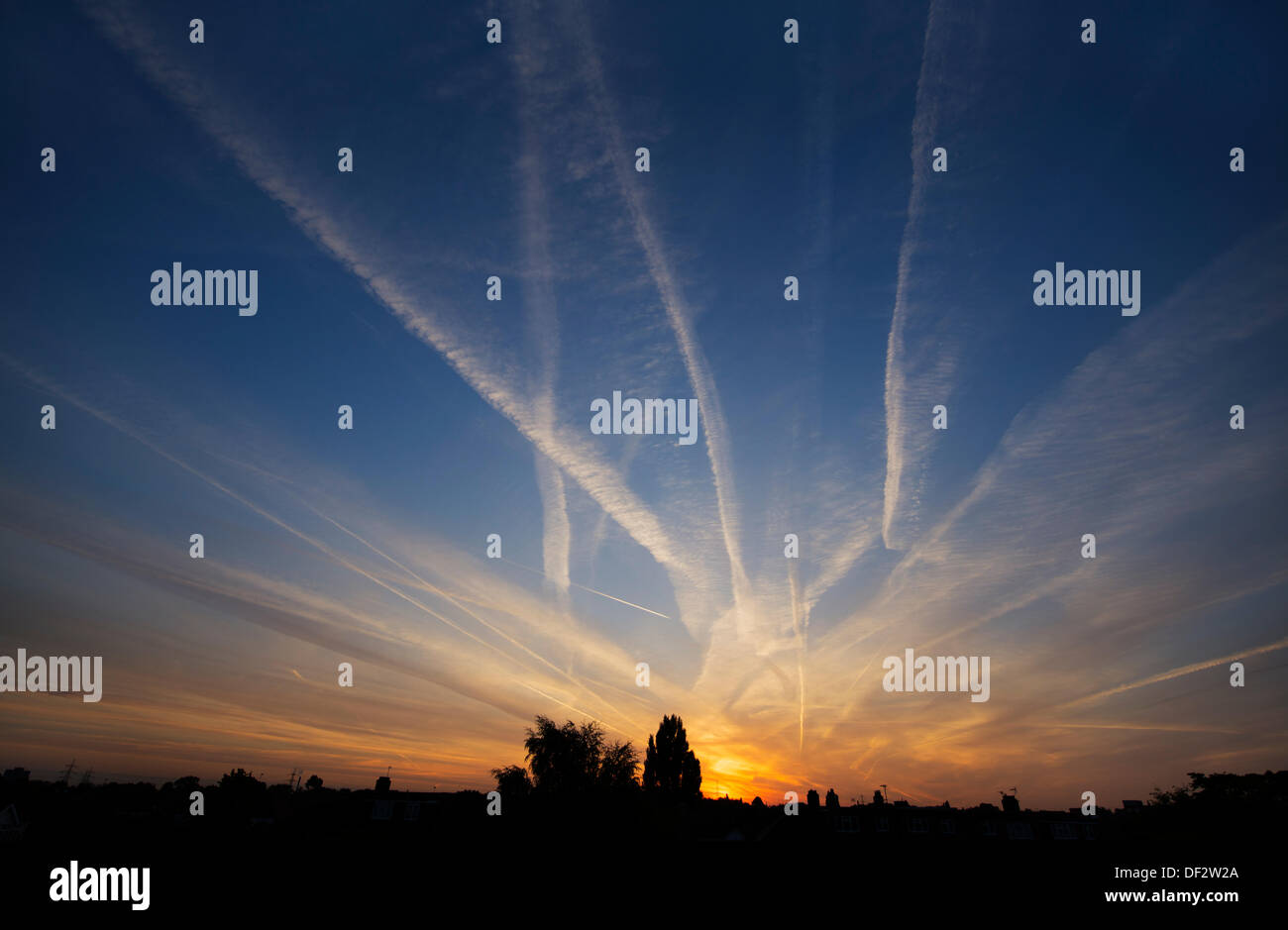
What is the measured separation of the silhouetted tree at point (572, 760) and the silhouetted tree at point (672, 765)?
39.3 ft

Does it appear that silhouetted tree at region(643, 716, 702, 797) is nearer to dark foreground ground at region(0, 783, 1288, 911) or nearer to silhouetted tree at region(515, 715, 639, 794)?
silhouetted tree at region(515, 715, 639, 794)

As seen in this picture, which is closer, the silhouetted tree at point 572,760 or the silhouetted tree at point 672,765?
the silhouetted tree at point 572,760

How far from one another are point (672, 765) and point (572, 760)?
20.2m

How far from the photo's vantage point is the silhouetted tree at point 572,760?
63.1 metres

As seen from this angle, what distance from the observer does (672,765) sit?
79.0 m
